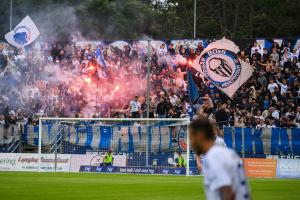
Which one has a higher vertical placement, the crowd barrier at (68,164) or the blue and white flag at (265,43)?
the blue and white flag at (265,43)

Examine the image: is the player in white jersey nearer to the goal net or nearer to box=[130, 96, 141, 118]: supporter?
the goal net

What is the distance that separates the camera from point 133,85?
37.0m

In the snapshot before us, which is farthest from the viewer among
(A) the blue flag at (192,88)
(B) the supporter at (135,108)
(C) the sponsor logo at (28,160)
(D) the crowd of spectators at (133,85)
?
(A) the blue flag at (192,88)

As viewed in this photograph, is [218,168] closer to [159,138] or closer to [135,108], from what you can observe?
[159,138]

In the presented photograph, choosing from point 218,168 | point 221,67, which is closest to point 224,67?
point 221,67

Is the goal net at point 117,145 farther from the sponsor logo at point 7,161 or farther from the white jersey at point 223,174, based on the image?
the white jersey at point 223,174

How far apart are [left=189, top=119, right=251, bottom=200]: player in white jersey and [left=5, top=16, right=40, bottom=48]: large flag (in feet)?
105

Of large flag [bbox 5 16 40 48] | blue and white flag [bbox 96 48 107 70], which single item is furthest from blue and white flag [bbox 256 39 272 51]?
large flag [bbox 5 16 40 48]

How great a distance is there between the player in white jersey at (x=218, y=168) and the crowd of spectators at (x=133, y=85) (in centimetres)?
2350

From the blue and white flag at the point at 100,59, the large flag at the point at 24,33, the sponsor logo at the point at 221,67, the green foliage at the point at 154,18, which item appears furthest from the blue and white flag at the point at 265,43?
the green foliage at the point at 154,18

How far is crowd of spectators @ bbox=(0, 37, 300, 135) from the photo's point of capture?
32.4 m

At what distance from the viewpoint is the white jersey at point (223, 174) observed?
6078 millimetres

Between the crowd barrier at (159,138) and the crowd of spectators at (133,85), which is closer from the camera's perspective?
the crowd barrier at (159,138)

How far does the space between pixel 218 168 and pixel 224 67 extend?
23843 millimetres
